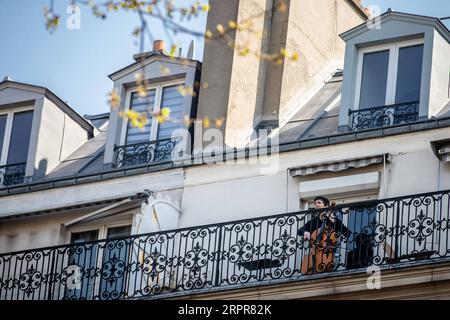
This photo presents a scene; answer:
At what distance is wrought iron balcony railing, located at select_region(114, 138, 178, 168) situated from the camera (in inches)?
1013

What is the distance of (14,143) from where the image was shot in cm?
2738

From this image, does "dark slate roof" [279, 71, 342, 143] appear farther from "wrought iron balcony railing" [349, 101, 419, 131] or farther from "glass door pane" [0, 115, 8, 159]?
"glass door pane" [0, 115, 8, 159]

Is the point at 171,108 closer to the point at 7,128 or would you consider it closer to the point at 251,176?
the point at 251,176

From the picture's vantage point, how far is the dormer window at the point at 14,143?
2702 cm

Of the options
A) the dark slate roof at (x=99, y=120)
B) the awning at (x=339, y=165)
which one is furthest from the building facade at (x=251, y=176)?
the dark slate roof at (x=99, y=120)

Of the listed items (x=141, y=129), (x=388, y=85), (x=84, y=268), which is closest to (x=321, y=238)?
(x=388, y=85)

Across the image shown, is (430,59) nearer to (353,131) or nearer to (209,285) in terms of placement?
(353,131)

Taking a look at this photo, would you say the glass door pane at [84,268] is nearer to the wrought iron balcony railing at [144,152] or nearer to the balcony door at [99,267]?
the balcony door at [99,267]

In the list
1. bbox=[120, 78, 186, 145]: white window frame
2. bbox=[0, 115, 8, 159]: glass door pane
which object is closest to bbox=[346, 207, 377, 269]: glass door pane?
bbox=[120, 78, 186, 145]: white window frame

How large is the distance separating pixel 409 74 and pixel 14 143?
22.3 feet

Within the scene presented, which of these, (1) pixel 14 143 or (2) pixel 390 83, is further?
(1) pixel 14 143

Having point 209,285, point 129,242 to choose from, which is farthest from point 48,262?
point 209,285

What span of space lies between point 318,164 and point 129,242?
9.84 ft

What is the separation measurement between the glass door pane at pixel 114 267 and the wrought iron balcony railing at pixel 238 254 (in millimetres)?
15
